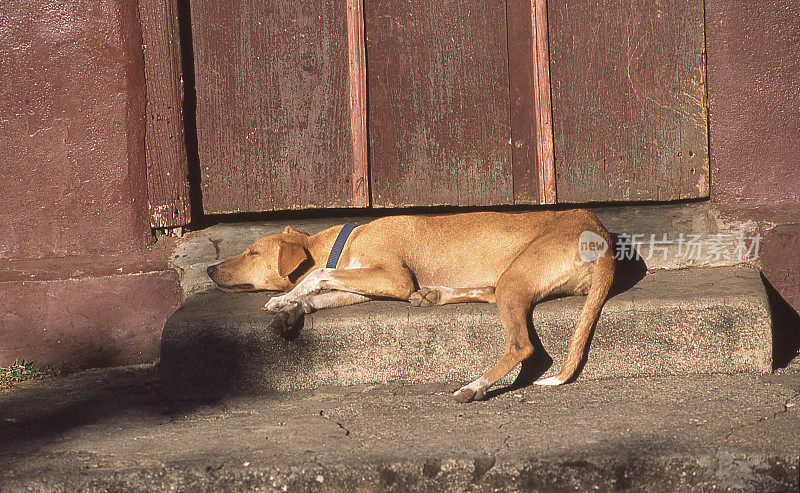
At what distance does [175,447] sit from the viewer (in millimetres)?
2883

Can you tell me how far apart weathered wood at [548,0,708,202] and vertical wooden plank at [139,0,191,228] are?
2.35m

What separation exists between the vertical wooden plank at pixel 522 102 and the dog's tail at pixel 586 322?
1052mm

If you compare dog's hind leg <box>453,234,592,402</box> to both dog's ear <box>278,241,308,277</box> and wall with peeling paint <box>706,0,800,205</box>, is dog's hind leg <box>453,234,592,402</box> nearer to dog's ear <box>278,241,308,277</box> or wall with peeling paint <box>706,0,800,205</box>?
dog's ear <box>278,241,308,277</box>

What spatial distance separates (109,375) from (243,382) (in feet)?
3.51

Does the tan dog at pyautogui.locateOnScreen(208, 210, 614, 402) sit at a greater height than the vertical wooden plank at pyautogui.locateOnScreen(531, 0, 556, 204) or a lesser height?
lesser

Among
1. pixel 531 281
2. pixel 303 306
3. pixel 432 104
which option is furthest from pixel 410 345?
pixel 432 104

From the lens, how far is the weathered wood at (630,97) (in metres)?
4.38

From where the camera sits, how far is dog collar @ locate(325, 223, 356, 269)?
4.15 metres

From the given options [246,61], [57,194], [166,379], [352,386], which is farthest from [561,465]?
[57,194]

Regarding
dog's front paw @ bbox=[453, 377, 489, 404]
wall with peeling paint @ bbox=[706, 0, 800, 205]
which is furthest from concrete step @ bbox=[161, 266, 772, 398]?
wall with peeling paint @ bbox=[706, 0, 800, 205]

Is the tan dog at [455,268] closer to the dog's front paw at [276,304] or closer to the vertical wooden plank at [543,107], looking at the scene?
the dog's front paw at [276,304]

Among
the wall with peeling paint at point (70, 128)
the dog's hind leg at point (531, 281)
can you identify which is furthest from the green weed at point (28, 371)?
the dog's hind leg at point (531, 281)

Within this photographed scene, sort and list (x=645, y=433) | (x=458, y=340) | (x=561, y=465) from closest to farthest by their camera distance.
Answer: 1. (x=561, y=465)
2. (x=645, y=433)
3. (x=458, y=340)

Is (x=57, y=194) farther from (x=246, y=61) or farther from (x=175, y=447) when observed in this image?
(x=175, y=447)
